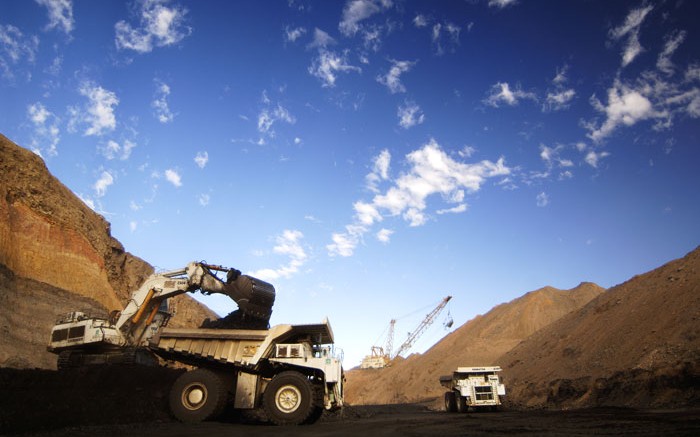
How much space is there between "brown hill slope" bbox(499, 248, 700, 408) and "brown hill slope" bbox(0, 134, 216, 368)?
1413 inches

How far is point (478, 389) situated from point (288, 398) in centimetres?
1324

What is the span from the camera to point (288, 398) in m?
13.4

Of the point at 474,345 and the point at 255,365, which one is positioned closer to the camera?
the point at 255,365

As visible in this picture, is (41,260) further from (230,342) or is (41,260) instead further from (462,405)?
(462,405)

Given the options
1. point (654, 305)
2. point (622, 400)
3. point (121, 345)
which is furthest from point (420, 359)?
point (121, 345)

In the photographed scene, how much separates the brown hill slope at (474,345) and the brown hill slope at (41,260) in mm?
42644

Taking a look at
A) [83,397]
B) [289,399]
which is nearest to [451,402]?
[289,399]

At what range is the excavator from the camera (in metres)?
Answer: 17.4

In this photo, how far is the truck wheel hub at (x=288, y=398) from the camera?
13.3 m

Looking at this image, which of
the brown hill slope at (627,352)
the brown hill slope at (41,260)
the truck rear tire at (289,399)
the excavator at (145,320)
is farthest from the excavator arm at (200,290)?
the brown hill slope at (627,352)

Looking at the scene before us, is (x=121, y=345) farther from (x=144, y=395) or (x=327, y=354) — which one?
(x=327, y=354)

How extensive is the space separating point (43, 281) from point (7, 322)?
6778 millimetres

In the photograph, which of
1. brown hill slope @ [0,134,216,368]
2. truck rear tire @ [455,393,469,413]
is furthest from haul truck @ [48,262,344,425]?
brown hill slope @ [0,134,216,368]

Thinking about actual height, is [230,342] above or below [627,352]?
below
